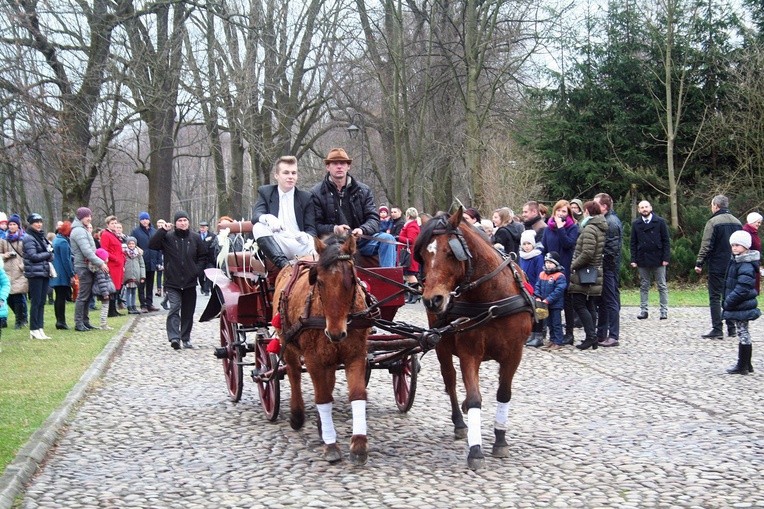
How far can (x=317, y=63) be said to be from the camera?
35.5 m

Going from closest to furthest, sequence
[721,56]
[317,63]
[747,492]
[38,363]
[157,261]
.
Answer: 1. [747,492]
2. [38,363]
3. [157,261]
4. [721,56]
5. [317,63]

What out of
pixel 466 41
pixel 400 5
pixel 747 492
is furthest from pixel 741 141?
pixel 747 492

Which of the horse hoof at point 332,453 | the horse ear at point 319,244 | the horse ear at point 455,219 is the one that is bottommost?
the horse hoof at point 332,453

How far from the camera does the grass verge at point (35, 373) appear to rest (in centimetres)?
794

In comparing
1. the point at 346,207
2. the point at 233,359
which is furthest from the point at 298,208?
the point at 233,359

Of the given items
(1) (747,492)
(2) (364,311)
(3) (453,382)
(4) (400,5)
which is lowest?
(1) (747,492)

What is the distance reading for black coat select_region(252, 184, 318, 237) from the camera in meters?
8.45

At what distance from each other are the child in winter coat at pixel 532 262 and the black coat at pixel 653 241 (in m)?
3.80

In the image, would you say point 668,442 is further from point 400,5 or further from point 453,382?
point 400,5

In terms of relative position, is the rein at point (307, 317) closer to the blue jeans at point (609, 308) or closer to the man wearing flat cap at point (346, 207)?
the man wearing flat cap at point (346, 207)

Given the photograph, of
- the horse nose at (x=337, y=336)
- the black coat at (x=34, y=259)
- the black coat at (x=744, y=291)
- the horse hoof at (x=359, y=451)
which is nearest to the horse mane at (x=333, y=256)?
the horse nose at (x=337, y=336)

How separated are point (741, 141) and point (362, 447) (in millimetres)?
23275

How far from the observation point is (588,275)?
13.4 meters

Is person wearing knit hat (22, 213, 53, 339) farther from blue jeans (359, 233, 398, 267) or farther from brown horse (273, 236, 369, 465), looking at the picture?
brown horse (273, 236, 369, 465)
